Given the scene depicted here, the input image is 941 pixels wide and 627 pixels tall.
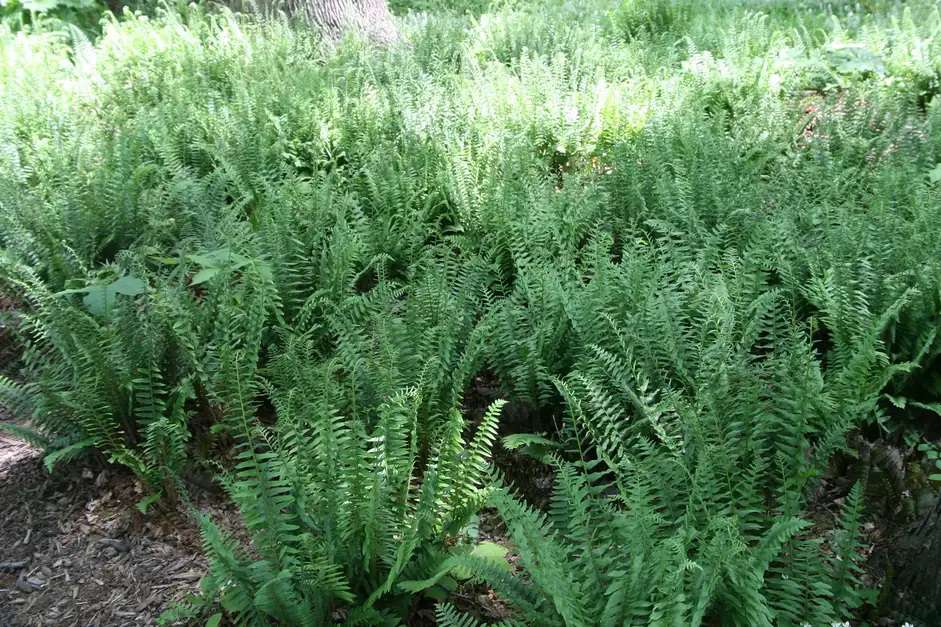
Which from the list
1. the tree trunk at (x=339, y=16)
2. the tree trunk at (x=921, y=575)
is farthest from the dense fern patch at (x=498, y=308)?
the tree trunk at (x=339, y=16)

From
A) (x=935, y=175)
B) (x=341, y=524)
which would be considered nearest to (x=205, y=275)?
(x=341, y=524)

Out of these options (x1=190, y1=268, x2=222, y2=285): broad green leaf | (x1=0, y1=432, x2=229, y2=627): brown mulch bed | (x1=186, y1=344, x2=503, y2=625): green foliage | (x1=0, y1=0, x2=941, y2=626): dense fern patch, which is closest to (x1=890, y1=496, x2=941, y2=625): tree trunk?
(x1=0, y1=0, x2=941, y2=626): dense fern patch

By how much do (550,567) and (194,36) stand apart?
671 cm

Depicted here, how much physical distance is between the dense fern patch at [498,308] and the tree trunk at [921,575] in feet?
0.41

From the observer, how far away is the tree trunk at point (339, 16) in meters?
7.61

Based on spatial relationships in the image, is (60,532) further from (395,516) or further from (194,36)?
(194,36)

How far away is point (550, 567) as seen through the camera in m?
2.11

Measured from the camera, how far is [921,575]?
230 centimetres

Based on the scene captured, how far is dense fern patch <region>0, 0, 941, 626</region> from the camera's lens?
2.40 metres

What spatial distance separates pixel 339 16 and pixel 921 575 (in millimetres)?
6963

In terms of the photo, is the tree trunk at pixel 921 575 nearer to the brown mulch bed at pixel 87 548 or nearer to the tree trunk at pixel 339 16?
the brown mulch bed at pixel 87 548

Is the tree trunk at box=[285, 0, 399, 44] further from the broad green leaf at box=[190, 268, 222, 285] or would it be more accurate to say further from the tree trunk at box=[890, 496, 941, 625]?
the tree trunk at box=[890, 496, 941, 625]

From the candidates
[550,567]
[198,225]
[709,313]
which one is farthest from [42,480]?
[709,313]

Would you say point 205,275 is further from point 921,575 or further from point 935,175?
point 935,175
